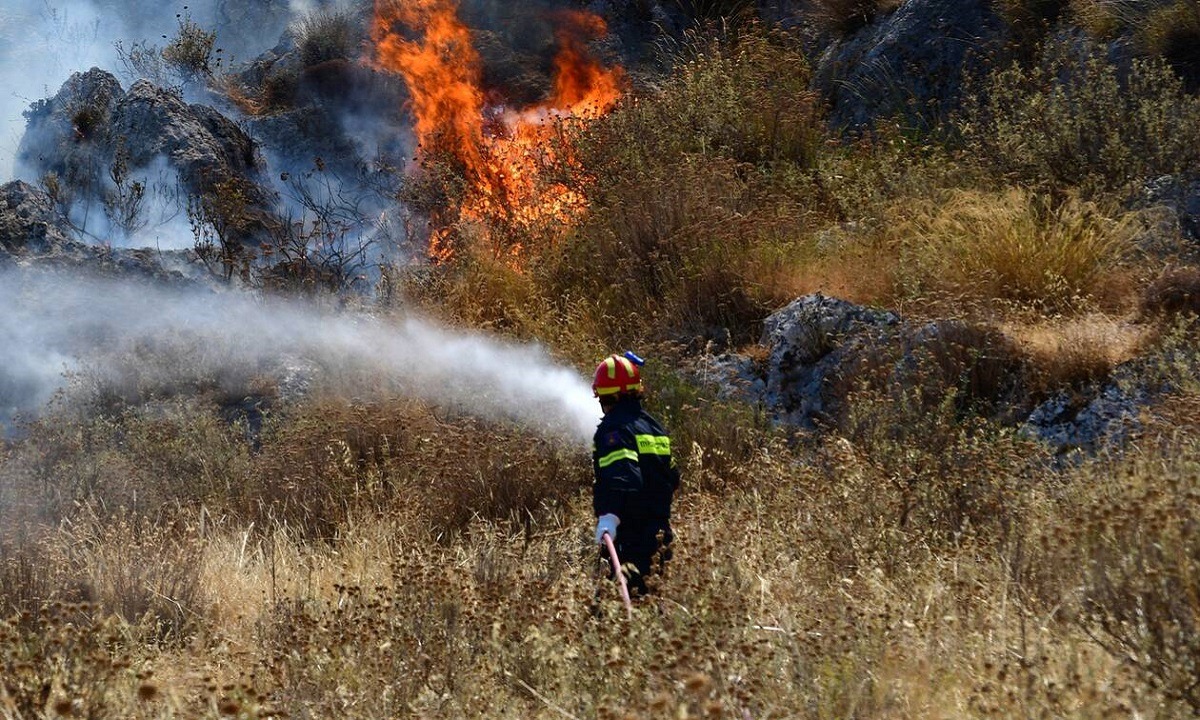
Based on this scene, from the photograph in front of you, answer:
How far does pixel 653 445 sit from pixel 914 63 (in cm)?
763

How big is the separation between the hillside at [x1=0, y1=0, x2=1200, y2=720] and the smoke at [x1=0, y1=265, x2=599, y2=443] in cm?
4

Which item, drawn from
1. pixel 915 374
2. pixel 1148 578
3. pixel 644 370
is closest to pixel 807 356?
pixel 915 374

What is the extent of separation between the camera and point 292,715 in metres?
3.52

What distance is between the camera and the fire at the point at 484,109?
35.2 ft

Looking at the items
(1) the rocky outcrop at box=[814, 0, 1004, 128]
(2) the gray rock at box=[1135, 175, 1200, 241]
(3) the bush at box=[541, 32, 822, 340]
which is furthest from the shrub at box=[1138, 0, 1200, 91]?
(3) the bush at box=[541, 32, 822, 340]

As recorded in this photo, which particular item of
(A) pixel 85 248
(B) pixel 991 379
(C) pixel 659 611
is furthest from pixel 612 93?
(C) pixel 659 611

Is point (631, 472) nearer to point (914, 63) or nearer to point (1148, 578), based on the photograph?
point (1148, 578)

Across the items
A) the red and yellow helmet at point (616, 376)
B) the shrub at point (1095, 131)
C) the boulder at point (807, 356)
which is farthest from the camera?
the shrub at point (1095, 131)

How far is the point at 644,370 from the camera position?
7137mm

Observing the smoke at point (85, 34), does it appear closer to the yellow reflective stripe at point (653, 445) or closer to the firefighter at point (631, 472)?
the firefighter at point (631, 472)

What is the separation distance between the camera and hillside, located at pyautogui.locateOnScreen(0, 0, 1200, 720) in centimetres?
356

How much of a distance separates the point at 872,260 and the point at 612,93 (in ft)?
20.2

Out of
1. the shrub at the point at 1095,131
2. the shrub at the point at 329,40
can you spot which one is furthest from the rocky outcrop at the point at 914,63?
the shrub at the point at 329,40

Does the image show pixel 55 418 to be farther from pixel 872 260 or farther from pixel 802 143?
pixel 802 143
